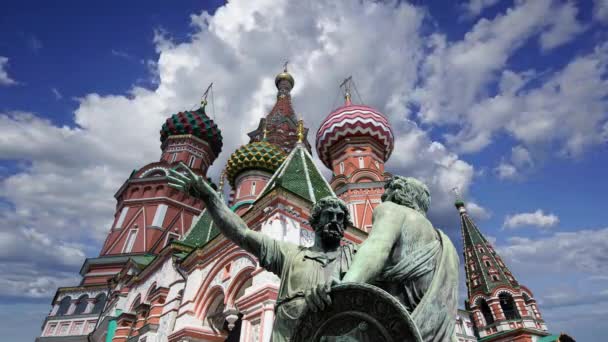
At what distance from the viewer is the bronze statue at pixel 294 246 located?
84.9 inches

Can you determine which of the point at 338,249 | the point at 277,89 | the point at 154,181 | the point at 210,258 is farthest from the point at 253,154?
the point at 277,89

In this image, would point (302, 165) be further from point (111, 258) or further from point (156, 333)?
point (111, 258)

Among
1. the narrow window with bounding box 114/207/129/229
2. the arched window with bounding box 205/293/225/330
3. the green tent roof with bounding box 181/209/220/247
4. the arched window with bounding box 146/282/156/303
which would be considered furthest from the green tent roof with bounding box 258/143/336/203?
the narrow window with bounding box 114/207/129/229

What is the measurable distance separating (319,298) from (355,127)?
70.0ft

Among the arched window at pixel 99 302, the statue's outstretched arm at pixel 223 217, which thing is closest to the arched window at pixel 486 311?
the arched window at pixel 99 302

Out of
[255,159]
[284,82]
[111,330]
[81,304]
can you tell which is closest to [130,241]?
[81,304]

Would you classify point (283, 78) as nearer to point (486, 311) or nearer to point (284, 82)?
point (284, 82)

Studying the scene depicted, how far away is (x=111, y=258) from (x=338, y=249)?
890 inches

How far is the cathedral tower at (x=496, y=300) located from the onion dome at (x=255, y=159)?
16.2m

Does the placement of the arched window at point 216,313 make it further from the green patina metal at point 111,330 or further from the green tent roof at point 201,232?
the green patina metal at point 111,330

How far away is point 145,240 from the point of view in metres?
21.9

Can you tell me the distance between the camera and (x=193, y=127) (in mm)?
28234

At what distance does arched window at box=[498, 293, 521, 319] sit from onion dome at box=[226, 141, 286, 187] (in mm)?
16806

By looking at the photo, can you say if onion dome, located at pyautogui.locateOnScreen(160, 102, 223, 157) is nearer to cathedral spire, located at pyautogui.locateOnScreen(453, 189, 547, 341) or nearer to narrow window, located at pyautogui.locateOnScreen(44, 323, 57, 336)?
narrow window, located at pyautogui.locateOnScreen(44, 323, 57, 336)
